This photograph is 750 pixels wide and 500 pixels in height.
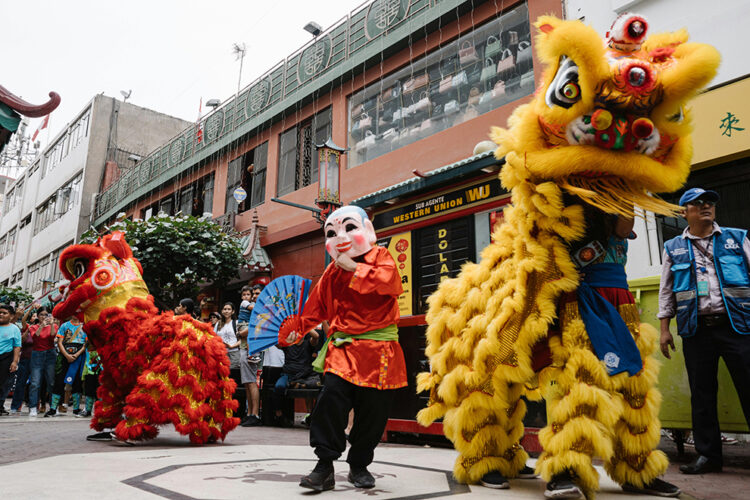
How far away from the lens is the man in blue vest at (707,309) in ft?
10.6

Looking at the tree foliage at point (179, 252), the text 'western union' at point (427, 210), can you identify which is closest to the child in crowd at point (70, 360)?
the tree foliage at point (179, 252)

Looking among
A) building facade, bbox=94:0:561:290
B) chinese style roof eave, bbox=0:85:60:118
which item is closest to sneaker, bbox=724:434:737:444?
building facade, bbox=94:0:561:290

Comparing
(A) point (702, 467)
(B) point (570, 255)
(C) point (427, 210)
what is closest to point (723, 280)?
(A) point (702, 467)

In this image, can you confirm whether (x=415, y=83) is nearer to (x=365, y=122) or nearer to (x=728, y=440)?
(x=365, y=122)

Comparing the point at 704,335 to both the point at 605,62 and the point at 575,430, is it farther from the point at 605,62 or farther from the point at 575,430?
the point at 605,62

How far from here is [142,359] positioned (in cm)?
461

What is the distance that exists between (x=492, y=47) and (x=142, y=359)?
6943mm

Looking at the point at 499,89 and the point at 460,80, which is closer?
the point at 499,89

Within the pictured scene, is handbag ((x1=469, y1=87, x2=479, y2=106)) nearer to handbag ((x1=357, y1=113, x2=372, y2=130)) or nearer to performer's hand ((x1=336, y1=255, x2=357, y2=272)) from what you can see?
handbag ((x1=357, y1=113, x2=372, y2=130))

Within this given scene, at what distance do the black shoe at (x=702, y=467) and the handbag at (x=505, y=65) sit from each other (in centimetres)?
639

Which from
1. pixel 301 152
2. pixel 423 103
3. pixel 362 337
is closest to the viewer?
pixel 362 337

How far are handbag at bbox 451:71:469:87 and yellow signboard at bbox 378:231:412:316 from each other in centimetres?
446

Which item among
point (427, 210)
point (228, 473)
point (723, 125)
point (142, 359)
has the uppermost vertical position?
point (723, 125)

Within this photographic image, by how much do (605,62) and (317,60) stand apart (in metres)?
10.5
